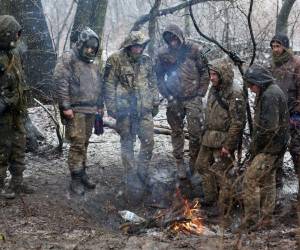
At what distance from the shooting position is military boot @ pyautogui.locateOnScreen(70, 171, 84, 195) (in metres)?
6.67

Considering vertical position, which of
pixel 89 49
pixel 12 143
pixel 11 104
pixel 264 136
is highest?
pixel 89 49

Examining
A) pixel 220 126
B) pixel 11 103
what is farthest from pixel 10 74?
pixel 220 126

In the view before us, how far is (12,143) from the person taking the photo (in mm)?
6211

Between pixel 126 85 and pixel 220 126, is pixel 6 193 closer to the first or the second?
pixel 126 85

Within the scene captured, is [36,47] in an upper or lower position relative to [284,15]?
lower

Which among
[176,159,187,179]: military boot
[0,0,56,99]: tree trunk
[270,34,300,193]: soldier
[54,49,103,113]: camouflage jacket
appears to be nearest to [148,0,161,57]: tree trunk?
[0,0,56,99]: tree trunk

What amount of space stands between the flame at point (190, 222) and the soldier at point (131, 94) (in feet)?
3.70

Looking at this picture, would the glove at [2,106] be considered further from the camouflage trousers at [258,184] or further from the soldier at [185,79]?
the camouflage trousers at [258,184]

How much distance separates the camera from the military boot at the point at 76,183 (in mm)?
6672

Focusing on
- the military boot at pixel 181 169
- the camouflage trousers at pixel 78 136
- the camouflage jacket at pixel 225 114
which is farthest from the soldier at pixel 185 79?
the camouflage trousers at pixel 78 136

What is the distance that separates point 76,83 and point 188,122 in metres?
1.86

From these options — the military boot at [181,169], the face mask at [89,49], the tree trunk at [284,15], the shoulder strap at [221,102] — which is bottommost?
the military boot at [181,169]

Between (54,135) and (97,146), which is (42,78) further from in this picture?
(97,146)

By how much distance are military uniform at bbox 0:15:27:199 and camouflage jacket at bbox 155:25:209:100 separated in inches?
88.8
